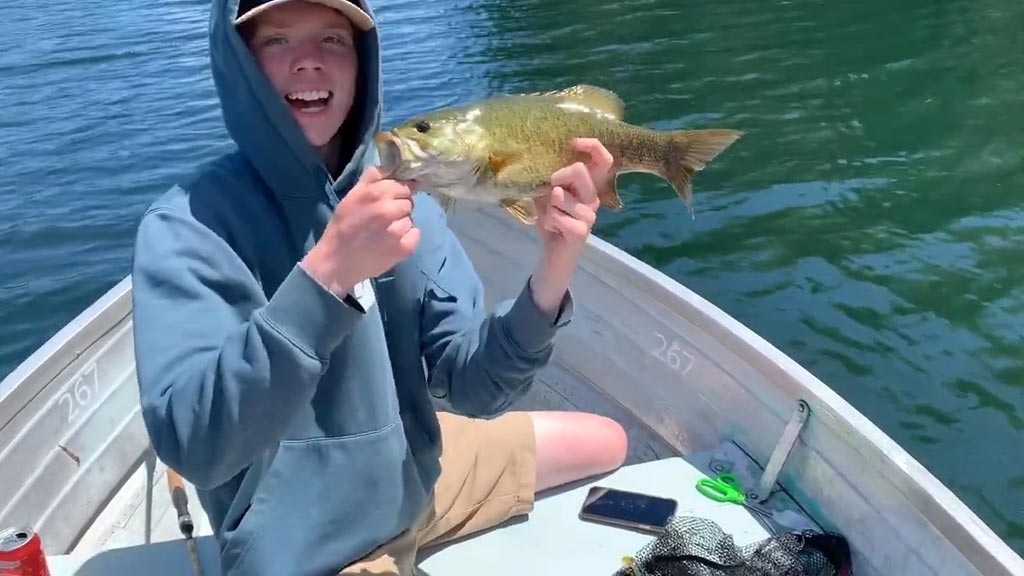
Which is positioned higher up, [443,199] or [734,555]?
[443,199]

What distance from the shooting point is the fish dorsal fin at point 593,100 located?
2588 mm

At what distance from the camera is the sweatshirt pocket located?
251 cm

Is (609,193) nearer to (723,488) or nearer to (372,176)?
(372,176)

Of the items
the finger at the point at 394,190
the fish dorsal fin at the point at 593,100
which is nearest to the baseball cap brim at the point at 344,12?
the fish dorsal fin at the point at 593,100

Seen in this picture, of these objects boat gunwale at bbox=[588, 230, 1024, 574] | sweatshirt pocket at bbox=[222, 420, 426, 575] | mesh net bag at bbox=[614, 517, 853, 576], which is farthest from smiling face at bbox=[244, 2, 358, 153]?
boat gunwale at bbox=[588, 230, 1024, 574]

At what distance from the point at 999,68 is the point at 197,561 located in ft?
41.7

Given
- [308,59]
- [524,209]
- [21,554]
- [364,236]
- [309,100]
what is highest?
[308,59]

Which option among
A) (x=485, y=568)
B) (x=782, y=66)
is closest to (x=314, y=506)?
(x=485, y=568)

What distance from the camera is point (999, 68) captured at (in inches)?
498

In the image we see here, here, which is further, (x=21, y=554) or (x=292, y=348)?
(x=21, y=554)

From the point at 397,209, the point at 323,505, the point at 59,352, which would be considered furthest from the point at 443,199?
the point at 59,352

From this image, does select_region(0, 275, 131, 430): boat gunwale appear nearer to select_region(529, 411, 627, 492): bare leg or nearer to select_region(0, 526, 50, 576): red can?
select_region(0, 526, 50, 576): red can

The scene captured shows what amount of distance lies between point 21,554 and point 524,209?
174 centimetres

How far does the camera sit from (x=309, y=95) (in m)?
2.51
